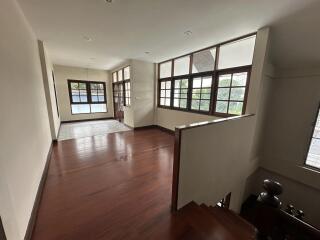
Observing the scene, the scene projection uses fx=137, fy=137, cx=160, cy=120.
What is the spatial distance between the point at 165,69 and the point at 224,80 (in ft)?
7.95

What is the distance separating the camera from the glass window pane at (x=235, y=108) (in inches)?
119

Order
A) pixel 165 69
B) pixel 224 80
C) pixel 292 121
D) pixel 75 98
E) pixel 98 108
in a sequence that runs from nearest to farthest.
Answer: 1. pixel 292 121
2. pixel 224 80
3. pixel 165 69
4. pixel 75 98
5. pixel 98 108

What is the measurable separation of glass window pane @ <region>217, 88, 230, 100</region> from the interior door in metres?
4.33

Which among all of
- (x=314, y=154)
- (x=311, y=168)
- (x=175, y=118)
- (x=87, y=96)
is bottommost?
(x=311, y=168)

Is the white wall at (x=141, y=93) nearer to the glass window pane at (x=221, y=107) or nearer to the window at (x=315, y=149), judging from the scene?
the glass window pane at (x=221, y=107)

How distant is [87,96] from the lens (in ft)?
23.1

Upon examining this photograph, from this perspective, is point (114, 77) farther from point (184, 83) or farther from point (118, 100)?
point (184, 83)

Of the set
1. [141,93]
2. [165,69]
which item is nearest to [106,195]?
[141,93]

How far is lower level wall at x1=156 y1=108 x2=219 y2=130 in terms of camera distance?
3.87 meters

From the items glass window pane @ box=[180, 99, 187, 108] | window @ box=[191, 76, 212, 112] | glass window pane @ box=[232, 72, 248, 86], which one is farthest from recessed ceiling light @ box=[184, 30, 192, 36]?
glass window pane @ box=[180, 99, 187, 108]

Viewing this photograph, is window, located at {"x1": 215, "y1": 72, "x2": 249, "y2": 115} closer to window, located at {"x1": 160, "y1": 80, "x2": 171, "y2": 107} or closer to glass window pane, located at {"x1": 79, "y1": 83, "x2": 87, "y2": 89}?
window, located at {"x1": 160, "y1": 80, "x2": 171, "y2": 107}

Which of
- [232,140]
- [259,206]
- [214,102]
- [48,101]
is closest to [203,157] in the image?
[232,140]

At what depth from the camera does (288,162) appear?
3.10 m

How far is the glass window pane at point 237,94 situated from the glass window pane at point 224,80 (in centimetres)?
20
